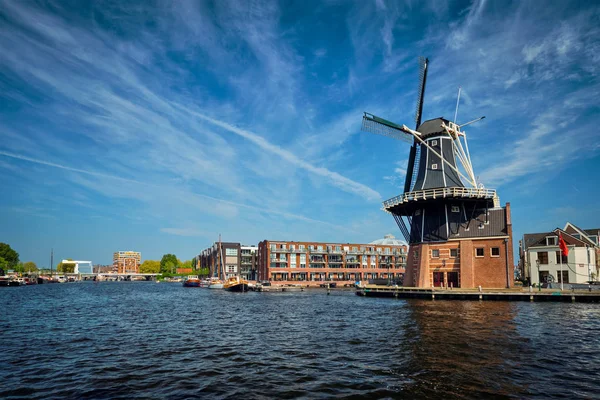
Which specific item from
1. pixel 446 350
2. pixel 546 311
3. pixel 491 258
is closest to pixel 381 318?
pixel 446 350

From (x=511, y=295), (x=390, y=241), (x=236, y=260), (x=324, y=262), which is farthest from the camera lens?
(x=236, y=260)

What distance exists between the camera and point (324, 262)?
388 feet

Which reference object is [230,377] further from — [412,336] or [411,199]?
[411,199]

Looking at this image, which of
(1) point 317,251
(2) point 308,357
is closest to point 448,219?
(2) point 308,357

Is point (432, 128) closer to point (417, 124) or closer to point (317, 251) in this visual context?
point (417, 124)

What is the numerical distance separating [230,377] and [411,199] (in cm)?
4621

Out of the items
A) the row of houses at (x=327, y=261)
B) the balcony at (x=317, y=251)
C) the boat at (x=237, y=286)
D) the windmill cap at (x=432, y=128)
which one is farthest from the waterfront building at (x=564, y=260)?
the boat at (x=237, y=286)

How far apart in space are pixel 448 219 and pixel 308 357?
146 feet

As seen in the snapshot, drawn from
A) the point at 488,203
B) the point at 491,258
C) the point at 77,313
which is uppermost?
the point at 488,203

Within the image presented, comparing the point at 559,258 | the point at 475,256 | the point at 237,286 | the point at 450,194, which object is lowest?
the point at 237,286

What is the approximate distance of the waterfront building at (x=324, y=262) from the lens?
11288cm

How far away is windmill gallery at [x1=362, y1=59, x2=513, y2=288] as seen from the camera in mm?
55062

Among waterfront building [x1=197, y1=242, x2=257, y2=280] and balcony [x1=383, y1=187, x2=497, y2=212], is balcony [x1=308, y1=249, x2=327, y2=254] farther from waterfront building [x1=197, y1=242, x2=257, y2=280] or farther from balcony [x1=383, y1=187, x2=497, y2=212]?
balcony [x1=383, y1=187, x2=497, y2=212]

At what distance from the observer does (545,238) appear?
246 ft
